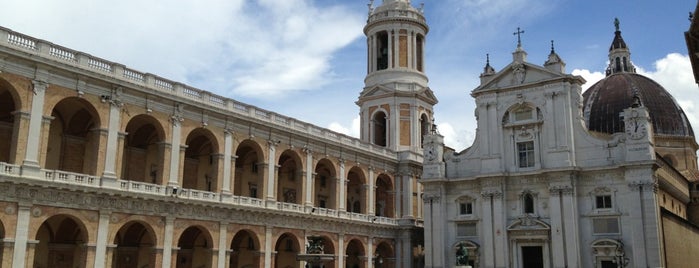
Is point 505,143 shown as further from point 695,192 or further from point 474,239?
point 695,192

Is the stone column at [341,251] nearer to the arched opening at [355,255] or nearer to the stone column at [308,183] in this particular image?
the arched opening at [355,255]

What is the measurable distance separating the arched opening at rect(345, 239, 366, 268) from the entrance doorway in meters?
11.7

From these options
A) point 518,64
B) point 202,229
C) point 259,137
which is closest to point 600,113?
point 518,64

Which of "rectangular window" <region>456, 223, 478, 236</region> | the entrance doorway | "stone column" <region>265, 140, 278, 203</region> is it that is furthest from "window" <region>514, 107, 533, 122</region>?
"stone column" <region>265, 140, 278, 203</region>

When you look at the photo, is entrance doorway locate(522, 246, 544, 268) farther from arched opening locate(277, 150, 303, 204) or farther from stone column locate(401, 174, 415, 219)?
arched opening locate(277, 150, 303, 204)

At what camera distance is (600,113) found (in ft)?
196

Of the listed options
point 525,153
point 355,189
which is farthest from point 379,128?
point 525,153

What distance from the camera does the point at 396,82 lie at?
56594mm

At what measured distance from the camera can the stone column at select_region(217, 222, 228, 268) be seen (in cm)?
3784

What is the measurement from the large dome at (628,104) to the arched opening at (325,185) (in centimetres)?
2513

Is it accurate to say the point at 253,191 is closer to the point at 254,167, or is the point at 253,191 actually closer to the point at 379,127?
the point at 254,167

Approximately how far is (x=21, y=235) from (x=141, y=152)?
11113 millimetres

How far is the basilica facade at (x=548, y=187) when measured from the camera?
136 feet

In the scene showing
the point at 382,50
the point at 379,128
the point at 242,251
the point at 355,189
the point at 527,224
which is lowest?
the point at 242,251
